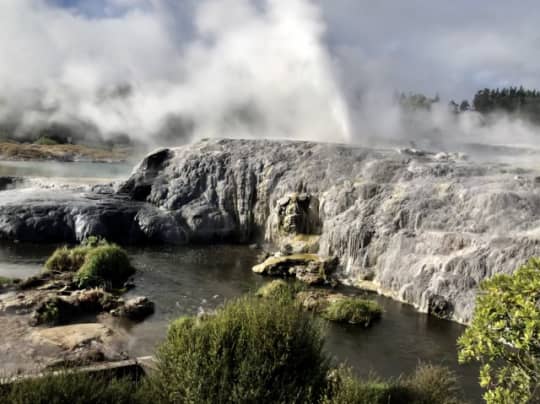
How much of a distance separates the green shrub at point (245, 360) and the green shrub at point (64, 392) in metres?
0.51

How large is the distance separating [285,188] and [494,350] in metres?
18.5

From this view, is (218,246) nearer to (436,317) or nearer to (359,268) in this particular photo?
(359,268)

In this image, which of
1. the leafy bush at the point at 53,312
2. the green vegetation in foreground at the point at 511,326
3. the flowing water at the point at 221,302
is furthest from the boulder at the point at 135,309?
the green vegetation in foreground at the point at 511,326

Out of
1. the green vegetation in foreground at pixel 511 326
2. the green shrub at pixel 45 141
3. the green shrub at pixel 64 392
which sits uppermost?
the green shrub at pixel 45 141

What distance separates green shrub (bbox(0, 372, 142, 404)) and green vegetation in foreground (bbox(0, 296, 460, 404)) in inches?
0.5

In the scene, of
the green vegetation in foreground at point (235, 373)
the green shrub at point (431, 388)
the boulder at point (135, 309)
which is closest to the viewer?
the green vegetation in foreground at point (235, 373)

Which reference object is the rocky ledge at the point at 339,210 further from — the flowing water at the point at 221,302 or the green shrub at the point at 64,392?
the green shrub at the point at 64,392

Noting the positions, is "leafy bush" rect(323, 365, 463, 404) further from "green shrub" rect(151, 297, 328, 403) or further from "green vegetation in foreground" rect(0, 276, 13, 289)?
"green vegetation in foreground" rect(0, 276, 13, 289)

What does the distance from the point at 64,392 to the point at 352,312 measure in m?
9.17

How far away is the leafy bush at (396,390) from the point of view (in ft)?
23.0

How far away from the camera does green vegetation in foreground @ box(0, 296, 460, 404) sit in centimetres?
664

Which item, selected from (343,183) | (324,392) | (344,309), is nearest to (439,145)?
(343,183)

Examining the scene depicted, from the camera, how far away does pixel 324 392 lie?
23.7 feet

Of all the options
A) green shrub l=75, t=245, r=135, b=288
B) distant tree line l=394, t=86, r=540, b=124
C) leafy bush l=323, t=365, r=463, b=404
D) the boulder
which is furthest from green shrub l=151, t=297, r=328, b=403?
distant tree line l=394, t=86, r=540, b=124
